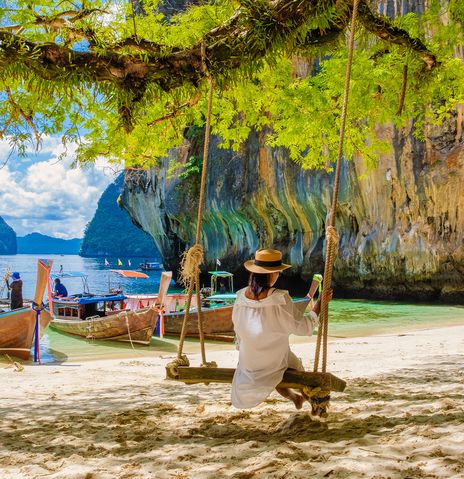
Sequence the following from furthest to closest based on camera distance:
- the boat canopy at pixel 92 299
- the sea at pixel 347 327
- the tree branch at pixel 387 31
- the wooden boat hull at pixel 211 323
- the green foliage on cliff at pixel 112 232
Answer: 1. the green foliage on cliff at pixel 112 232
2. the boat canopy at pixel 92 299
3. the wooden boat hull at pixel 211 323
4. the sea at pixel 347 327
5. the tree branch at pixel 387 31

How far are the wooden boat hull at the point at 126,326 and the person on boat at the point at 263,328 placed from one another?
36.1 ft

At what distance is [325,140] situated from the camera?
26.0ft

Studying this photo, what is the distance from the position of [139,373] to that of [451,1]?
6.47m

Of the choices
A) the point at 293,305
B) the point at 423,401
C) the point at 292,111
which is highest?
the point at 292,111

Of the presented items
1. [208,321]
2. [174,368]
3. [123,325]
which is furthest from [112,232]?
[174,368]

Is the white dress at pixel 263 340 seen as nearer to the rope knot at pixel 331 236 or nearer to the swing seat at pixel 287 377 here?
the swing seat at pixel 287 377

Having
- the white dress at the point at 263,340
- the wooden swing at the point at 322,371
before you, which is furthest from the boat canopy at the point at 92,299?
the white dress at the point at 263,340

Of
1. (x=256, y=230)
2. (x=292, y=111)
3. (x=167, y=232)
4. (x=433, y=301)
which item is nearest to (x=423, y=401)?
(x=292, y=111)

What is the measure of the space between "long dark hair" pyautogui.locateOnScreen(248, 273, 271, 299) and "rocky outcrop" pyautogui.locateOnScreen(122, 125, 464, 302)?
1500 centimetres

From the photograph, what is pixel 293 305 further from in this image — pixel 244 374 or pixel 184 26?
pixel 184 26

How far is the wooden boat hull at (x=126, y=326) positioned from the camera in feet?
48.3

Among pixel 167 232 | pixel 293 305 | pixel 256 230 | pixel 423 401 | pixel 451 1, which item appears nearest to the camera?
pixel 293 305

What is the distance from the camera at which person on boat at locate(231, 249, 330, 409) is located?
3.63 meters

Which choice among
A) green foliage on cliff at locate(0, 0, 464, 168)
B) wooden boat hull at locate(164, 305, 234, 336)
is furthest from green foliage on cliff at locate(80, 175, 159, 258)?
green foliage on cliff at locate(0, 0, 464, 168)
